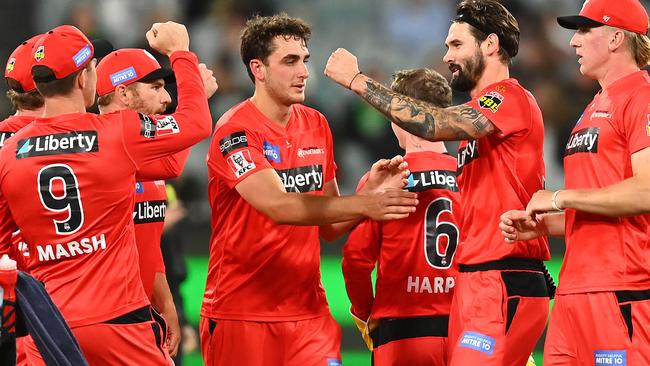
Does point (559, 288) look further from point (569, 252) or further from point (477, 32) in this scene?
point (477, 32)

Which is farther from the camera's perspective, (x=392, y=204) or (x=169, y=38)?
(x=169, y=38)

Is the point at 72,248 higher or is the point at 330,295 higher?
the point at 72,248

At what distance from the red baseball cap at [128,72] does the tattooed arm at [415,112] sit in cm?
134

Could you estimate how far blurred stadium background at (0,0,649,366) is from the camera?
13891mm

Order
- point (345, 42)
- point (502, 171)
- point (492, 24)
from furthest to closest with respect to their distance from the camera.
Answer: point (345, 42)
point (492, 24)
point (502, 171)

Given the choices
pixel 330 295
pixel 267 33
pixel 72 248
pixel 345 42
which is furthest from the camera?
pixel 345 42

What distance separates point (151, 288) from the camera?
7121 mm

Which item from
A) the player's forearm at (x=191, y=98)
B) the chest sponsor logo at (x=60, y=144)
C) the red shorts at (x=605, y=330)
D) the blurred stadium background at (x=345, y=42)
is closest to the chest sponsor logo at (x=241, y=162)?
the player's forearm at (x=191, y=98)

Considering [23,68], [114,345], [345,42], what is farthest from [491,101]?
[345,42]

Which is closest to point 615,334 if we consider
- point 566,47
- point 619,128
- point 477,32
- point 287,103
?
point 619,128

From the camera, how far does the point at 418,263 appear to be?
22.2 feet

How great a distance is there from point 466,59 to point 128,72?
220cm

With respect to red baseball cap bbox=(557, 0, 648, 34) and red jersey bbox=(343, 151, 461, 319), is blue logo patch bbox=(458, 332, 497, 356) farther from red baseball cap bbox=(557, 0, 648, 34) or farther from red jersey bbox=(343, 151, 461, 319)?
red baseball cap bbox=(557, 0, 648, 34)

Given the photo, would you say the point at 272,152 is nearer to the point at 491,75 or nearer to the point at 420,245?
the point at 420,245
